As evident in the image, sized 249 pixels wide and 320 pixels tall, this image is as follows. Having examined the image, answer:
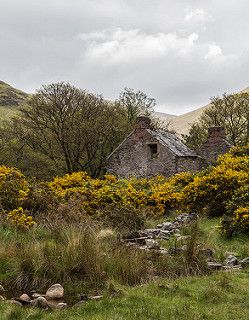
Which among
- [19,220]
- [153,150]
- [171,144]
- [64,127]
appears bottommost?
[19,220]

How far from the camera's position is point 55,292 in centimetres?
767

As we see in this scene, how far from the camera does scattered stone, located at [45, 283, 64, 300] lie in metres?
7.61

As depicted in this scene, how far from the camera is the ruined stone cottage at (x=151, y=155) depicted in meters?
31.2

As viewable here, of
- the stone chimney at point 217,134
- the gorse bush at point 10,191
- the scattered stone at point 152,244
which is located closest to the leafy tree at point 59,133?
the stone chimney at point 217,134

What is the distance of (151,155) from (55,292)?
992 inches

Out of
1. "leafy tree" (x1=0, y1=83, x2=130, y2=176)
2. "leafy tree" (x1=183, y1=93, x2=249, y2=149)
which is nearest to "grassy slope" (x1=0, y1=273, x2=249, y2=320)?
"leafy tree" (x1=0, y1=83, x2=130, y2=176)

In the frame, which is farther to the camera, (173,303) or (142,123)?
(142,123)

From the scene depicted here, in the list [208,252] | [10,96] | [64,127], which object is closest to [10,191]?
[208,252]

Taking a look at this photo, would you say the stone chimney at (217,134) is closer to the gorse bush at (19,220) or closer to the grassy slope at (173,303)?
the gorse bush at (19,220)

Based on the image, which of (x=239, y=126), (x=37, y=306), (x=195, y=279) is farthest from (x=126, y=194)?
(x=239, y=126)

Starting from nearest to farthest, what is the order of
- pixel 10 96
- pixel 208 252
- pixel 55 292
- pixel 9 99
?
pixel 55 292 → pixel 208 252 → pixel 9 99 → pixel 10 96

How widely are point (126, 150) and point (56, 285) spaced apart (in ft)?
84.2

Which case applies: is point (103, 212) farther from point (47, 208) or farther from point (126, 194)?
point (126, 194)

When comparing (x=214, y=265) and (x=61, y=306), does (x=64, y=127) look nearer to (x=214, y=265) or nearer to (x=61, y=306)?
(x=214, y=265)
